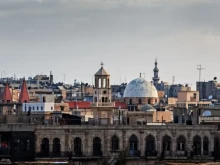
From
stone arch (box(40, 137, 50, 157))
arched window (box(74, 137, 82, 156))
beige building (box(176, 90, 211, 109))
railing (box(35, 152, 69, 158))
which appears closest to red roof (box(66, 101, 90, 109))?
beige building (box(176, 90, 211, 109))

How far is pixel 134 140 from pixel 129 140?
41cm

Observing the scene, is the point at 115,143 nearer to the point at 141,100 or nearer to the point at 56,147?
the point at 56,147

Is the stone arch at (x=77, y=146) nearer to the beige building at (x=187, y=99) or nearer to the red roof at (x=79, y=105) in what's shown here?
the red roof at (x=79, y=105)

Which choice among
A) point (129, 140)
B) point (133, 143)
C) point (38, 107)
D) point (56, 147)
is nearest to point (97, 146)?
point (129, 140)

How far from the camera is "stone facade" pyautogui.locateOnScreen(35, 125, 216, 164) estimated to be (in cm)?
8819

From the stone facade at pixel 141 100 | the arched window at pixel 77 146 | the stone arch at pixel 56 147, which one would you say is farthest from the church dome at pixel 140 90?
the stone arch at pixel 56 147

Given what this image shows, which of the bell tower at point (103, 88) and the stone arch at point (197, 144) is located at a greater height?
the bell tower at point (103, 88)

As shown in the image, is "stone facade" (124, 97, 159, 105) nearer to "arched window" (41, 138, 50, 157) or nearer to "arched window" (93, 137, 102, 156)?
"arched window" (93, 137, 102, 156)

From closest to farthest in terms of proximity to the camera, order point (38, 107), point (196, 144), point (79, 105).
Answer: point (196, 144)
point (38, 107)
point (79, 105)

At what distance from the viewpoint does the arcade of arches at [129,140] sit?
88188mm

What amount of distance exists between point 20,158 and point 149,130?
32.0 feet

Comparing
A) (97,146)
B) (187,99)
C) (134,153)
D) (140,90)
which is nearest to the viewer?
(97,146)

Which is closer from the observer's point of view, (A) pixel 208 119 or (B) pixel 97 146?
(B) pixel 97 146

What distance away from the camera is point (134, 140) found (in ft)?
294
